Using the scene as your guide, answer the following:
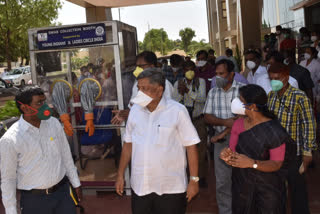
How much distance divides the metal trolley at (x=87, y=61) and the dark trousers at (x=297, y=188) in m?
2.37

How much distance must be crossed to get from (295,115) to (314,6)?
16.6 metres

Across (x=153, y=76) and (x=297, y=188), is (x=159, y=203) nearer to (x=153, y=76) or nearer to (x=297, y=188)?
(x=153, y=76)

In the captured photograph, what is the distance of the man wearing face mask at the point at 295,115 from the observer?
3631 millimetres

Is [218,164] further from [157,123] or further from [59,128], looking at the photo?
[59,128]

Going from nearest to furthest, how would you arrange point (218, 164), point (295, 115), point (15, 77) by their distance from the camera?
point (295, 115)
point (218, 164)
point (15, 77)

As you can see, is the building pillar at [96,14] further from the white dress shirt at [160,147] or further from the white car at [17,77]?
the white car at [17,77]

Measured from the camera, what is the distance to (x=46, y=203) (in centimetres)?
321

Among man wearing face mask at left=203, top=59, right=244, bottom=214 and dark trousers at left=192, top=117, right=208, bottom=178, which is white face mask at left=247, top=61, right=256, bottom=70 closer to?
dark trousers at left=192, top=117, right=208, bottom=178

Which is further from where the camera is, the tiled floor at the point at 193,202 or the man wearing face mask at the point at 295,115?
the tiled floor at the point at 193,202

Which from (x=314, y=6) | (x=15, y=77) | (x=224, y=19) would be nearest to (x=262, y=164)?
(x=314, y=6)

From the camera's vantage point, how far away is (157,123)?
312 centimetres

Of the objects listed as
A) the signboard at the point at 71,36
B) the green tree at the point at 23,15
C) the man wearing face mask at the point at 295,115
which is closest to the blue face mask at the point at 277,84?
the man wearing face mask at the point at 295,115

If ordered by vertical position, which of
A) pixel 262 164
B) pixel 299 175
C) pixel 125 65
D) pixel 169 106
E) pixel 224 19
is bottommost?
pixel 299 175

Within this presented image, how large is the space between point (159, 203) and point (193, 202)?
7.57ft
